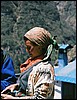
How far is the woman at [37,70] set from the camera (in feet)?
5.19

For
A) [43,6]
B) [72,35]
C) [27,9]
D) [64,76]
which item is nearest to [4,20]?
[27,9]

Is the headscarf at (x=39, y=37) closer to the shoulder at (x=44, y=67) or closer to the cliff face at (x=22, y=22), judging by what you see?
the shoulder at (x=44, y=67)

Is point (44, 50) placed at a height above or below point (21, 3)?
below

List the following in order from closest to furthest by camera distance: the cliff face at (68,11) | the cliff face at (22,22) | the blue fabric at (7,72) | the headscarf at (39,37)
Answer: the headscarf at (39,37)
the blue fabric at (7,72)
the cliff face at (22,22)
the cliff face at (68,11)

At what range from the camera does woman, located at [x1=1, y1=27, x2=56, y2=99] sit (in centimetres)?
158

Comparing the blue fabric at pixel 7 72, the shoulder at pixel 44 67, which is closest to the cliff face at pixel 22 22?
the blue fabric at pixel 7 72

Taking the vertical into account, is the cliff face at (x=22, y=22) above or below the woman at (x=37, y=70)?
above

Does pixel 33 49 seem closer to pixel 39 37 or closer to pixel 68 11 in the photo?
pixel 39 37

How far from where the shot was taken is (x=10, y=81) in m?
2.37

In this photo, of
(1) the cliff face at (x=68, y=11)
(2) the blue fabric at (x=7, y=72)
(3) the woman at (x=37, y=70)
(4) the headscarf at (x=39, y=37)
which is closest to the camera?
(3) the woman at (x=37, y=70)

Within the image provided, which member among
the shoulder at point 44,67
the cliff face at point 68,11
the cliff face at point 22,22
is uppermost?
the cliff face at point 68,11

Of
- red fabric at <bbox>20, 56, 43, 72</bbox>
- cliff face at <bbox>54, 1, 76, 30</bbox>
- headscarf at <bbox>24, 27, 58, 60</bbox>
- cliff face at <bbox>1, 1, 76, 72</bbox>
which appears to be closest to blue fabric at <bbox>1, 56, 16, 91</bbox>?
red fabric at <bbox>20, 56, 43, 72</bbox>

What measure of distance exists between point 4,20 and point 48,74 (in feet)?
151

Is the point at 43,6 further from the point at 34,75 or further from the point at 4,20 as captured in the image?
the point at 34,75
